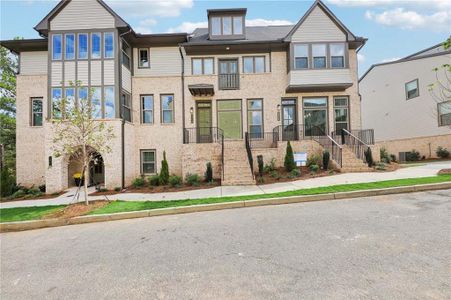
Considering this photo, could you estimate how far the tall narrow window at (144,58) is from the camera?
1544 cm

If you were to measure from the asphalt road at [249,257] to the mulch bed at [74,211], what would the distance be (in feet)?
3.59

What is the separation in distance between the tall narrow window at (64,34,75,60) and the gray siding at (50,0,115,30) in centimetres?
49

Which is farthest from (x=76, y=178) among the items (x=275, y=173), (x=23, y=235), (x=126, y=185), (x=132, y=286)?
(x=132, y=286)

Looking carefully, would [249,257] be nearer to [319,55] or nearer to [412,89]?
[319,55]

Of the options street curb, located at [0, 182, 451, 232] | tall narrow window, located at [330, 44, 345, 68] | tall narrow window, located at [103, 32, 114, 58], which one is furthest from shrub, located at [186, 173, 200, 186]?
tall narrow window, located at [330, 44, 345, 68]

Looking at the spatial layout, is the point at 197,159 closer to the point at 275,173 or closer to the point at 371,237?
the point at 275,173

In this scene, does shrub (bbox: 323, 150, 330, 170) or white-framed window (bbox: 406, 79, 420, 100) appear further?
white-framed window (bbox: 406, 79, 420, 100)

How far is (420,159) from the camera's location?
18.6 metres

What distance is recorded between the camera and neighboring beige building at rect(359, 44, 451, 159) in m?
18.1

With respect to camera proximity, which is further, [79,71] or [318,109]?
[318,109]

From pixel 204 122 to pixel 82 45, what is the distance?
8183 millimetres

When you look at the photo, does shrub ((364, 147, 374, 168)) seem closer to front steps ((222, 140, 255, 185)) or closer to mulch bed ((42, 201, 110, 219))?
front steps ((222, 140, 255, 185))

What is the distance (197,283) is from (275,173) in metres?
9.96

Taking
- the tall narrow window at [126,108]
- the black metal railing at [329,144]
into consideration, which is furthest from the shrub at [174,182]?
the black metal railing at [329,144]
